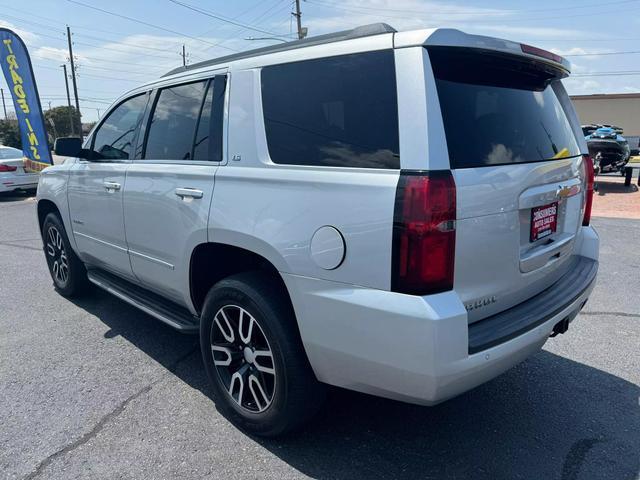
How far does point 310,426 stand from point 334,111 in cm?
177

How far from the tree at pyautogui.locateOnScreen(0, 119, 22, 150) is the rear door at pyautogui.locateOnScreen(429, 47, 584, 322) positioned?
5612cm

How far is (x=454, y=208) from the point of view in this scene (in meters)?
2.02

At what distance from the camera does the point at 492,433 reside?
9.14 feet

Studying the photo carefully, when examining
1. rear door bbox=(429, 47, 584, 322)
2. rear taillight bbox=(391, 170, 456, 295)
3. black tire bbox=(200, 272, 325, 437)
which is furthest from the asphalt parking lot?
rear taillight bbox=(391, 170, 456, 295)

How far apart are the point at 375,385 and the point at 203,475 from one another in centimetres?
101

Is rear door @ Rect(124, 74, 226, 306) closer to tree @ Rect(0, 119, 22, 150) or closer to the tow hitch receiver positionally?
the tow hitch receiver

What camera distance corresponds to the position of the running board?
3.24 metres

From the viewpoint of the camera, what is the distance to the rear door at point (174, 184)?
293 cm

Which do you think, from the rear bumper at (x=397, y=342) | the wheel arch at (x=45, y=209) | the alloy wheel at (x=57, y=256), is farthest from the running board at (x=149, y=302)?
the rear bumper at (x=397, y=342)

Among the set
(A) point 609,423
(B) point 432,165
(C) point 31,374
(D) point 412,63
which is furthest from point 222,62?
(A) point 609,423

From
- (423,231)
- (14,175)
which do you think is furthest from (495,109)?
(14,175)

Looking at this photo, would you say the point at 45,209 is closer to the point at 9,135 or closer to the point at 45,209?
the point at 45,209

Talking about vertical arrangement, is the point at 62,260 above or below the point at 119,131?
below

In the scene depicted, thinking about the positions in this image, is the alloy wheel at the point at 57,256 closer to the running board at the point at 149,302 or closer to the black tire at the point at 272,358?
the running board at the point at 149,302
